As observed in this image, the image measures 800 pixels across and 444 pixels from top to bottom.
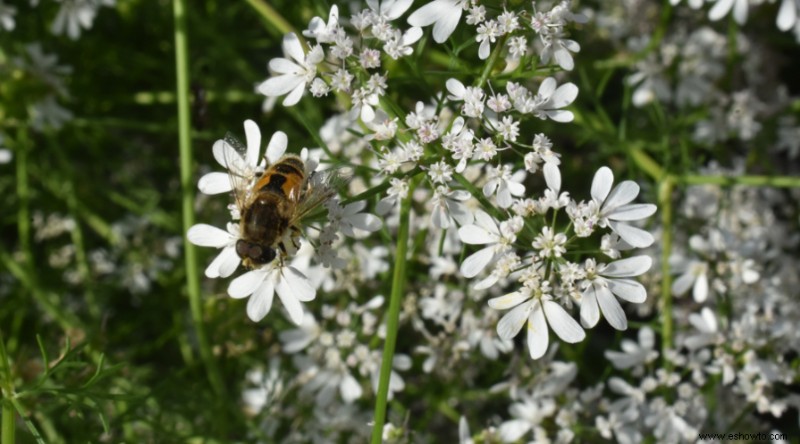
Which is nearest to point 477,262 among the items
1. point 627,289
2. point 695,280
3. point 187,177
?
point 627,289

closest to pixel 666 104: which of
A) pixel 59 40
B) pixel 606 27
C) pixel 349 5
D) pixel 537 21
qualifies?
pixel 606 27

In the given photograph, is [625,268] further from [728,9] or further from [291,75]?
[728,9]

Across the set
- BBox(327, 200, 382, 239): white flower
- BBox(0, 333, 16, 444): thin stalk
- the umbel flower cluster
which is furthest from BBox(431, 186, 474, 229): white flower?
BBox(0, 333, 16, 444): thin stalk

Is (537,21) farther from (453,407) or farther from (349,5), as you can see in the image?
(453,407)

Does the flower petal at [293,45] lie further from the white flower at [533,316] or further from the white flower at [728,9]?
the white flower at [728,9]

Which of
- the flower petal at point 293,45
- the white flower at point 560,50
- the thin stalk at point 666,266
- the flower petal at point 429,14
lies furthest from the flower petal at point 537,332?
the thin stalk at point 666,266

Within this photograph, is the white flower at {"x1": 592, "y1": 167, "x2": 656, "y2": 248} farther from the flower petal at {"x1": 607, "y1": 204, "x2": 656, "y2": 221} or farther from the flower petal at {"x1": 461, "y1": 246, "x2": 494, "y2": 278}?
the flower petal at {"x1": 461, "y1": 246, "x2": 494, "y2": 278}
